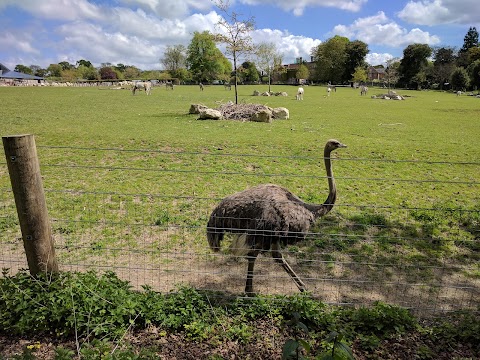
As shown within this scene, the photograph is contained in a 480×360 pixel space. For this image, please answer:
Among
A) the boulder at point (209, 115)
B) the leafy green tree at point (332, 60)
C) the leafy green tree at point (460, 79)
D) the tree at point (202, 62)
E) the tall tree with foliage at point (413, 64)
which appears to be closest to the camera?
the boulder at point (209, 115)

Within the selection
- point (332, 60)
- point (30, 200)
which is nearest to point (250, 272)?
point (30, 200)

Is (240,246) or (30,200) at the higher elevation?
(30,200)

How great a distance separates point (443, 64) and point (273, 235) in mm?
81252

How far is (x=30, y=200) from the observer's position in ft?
11.5

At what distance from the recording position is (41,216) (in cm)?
357

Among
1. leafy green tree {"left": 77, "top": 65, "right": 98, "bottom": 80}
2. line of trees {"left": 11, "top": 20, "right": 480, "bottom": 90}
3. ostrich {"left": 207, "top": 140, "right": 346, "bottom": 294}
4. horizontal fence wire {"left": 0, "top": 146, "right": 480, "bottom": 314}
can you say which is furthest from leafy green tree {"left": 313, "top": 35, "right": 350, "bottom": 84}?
ostrich {"left": 207, "top": 140, "right": 346, "bottom": 294}

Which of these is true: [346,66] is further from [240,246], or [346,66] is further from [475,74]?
[240,246]

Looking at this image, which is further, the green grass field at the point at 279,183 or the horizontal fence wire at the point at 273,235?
the green grass field at the point at 279,183

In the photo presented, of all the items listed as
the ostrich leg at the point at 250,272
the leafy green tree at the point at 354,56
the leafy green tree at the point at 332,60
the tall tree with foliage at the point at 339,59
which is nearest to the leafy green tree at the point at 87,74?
the leafy green tree at the point at 332,60

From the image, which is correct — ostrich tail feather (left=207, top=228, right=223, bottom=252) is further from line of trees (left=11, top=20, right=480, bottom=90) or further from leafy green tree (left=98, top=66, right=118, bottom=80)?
leafy green tree (left=98, top=66, right=118, bottom=80)

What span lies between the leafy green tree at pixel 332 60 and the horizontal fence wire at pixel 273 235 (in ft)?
237

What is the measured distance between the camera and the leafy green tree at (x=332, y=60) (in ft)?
249

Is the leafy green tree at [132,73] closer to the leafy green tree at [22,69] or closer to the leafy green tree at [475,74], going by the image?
the leafy green tree at [22,69]

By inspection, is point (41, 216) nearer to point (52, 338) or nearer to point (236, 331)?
point (52, 338)
